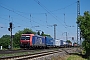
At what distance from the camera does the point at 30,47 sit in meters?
46.8

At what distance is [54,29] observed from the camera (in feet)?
238

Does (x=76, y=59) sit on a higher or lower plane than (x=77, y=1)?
lower

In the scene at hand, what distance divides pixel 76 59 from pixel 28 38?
14.0 metres

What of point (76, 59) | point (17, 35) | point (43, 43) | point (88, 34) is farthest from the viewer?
point (17, 35)

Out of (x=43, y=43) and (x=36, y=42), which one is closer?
(x=36, y=42)

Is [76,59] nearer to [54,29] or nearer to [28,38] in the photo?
[28,38]

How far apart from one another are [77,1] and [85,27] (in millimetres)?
9540

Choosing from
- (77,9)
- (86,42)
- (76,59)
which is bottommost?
(76,59)

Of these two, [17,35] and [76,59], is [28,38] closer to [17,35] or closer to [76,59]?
[76,59]

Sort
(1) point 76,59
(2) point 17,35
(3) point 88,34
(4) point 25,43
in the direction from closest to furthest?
(1) point 76,59
(3) point 88,34
(4) point 25,43
(2) point 17,35

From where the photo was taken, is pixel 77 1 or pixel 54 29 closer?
pixel 77 1

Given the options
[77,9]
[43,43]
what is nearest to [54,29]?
[43,43]

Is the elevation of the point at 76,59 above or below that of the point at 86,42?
below

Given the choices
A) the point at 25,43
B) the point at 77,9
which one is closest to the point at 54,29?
the point at 77,9
